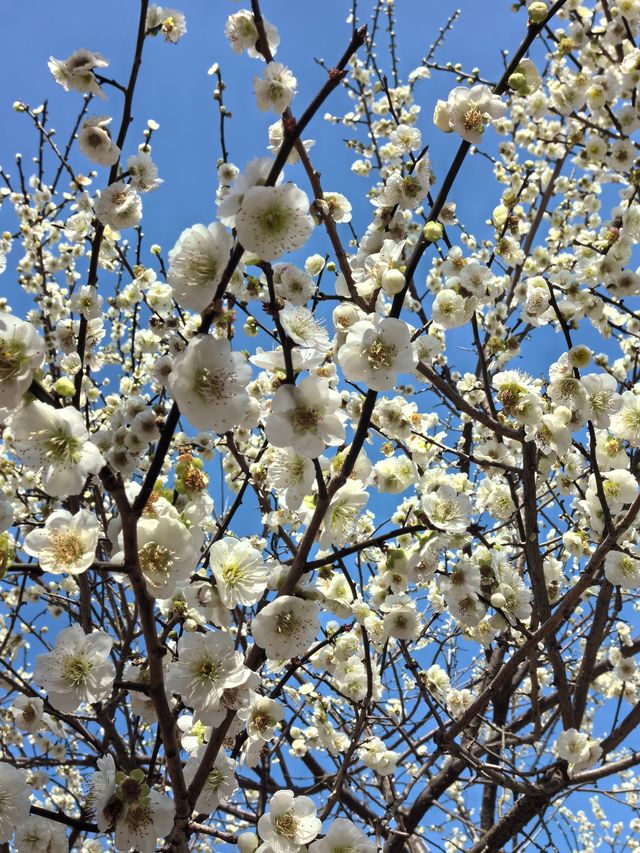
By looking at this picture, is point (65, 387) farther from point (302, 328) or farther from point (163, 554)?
point (302, 328)

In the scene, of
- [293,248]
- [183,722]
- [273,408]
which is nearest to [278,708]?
[183,722]

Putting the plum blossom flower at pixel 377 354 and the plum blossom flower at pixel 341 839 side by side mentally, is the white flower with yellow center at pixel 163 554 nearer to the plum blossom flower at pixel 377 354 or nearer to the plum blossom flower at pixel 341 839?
the plum blossom flower at pixel 377 354

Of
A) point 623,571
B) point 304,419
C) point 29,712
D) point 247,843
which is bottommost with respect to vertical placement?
point 247,843

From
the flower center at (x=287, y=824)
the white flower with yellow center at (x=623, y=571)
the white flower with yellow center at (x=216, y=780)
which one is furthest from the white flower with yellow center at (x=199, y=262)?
the white flower with yellow center at (x=623, y=571)

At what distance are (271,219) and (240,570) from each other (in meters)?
0.95

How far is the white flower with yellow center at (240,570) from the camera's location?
180 centimetres

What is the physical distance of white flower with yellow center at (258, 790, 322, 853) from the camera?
192 centimetres

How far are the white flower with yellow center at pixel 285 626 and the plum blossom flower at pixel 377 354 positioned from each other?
634mm

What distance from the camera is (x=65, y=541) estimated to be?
5.10 feet

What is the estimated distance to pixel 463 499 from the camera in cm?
215

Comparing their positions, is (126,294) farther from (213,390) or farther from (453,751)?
(453,751)

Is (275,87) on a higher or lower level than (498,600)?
higher

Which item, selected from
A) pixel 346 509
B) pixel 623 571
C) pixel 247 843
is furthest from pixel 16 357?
pixel 623 571

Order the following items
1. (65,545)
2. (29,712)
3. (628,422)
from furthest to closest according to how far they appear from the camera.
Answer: (628,422) → (29,712) → (65,545)
